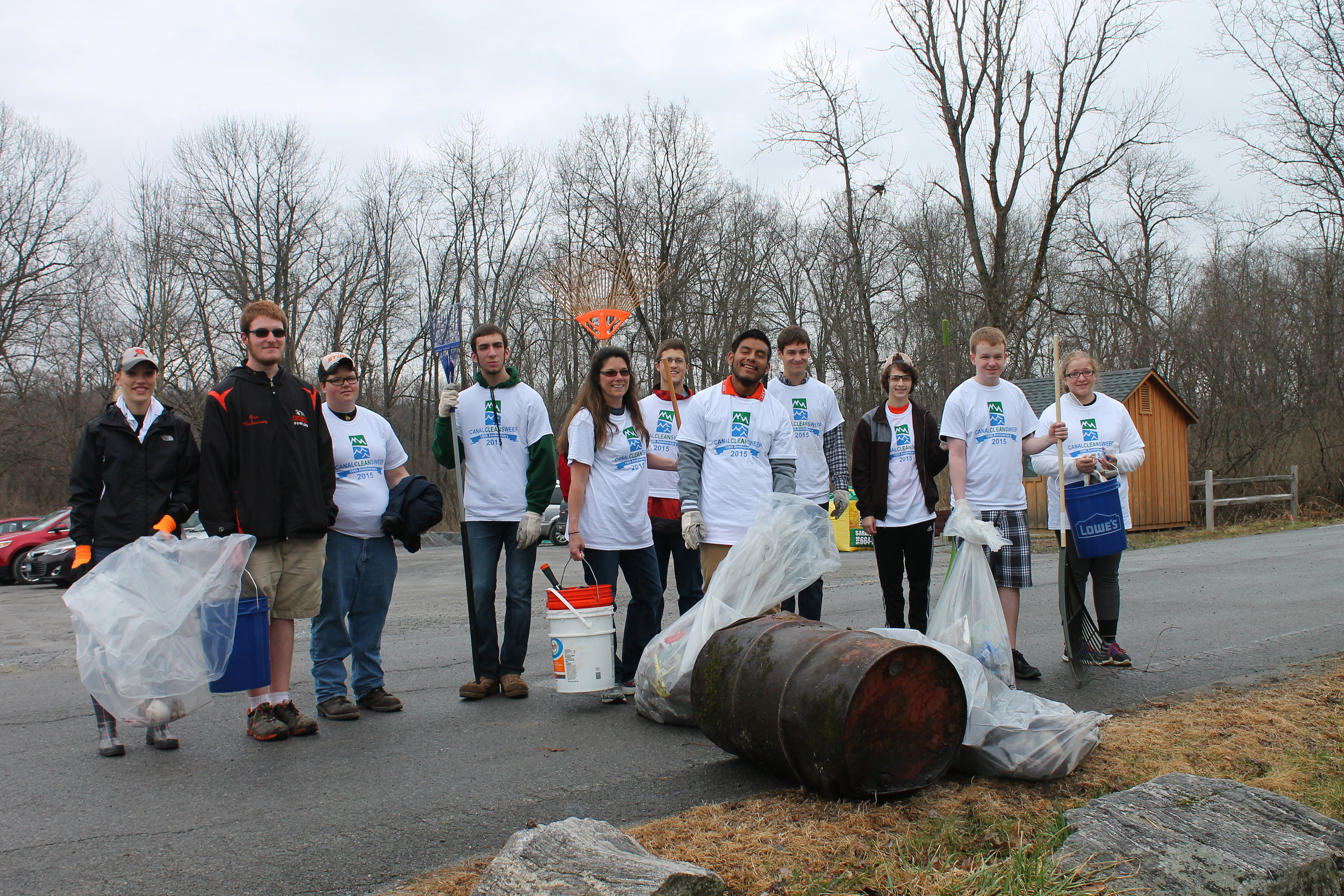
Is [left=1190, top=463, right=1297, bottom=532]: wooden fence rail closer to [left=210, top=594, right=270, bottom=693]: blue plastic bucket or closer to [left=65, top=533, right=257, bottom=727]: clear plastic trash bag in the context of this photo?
[left=210, top=594, right=270, bottom=693]: blue plastic bucket

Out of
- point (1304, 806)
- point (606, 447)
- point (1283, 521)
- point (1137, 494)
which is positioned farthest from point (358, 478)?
point (1283, 521)

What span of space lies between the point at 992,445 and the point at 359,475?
11.8 feet

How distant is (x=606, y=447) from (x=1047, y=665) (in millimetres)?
3073

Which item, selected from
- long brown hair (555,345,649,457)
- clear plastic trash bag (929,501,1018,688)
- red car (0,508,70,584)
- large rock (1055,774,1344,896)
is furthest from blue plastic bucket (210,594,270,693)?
red car (0,508,70,584)

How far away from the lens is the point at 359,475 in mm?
5062

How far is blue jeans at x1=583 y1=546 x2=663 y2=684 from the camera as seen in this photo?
200 inches

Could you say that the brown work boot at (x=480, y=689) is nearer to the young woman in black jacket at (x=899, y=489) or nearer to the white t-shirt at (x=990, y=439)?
the young woman in black jacket at (x=899, y=489)

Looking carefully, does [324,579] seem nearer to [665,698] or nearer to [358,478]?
[358,478]

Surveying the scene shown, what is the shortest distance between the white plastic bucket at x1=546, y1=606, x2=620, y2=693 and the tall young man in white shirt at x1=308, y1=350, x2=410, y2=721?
0.99 m

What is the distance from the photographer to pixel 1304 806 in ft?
8.67

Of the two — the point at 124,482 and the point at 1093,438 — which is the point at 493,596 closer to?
the point at 124,482

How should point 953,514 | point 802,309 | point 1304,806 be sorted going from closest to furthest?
point 1304,806 → point 953,514 → point 802,309

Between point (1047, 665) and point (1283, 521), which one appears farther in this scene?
point (1283, 521)

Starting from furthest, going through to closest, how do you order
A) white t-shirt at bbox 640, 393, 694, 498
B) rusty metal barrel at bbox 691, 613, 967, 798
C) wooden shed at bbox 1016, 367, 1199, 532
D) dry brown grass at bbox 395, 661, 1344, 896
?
wooden shed at bbox 1016, 367, 1199, 532 → white t-shirt at bbox 640, 393, 694, 498 → rusty metal barrel at bbox 691, 613, 967, 798 → dry brown grass at bbox 395, 661, 1344, 896
